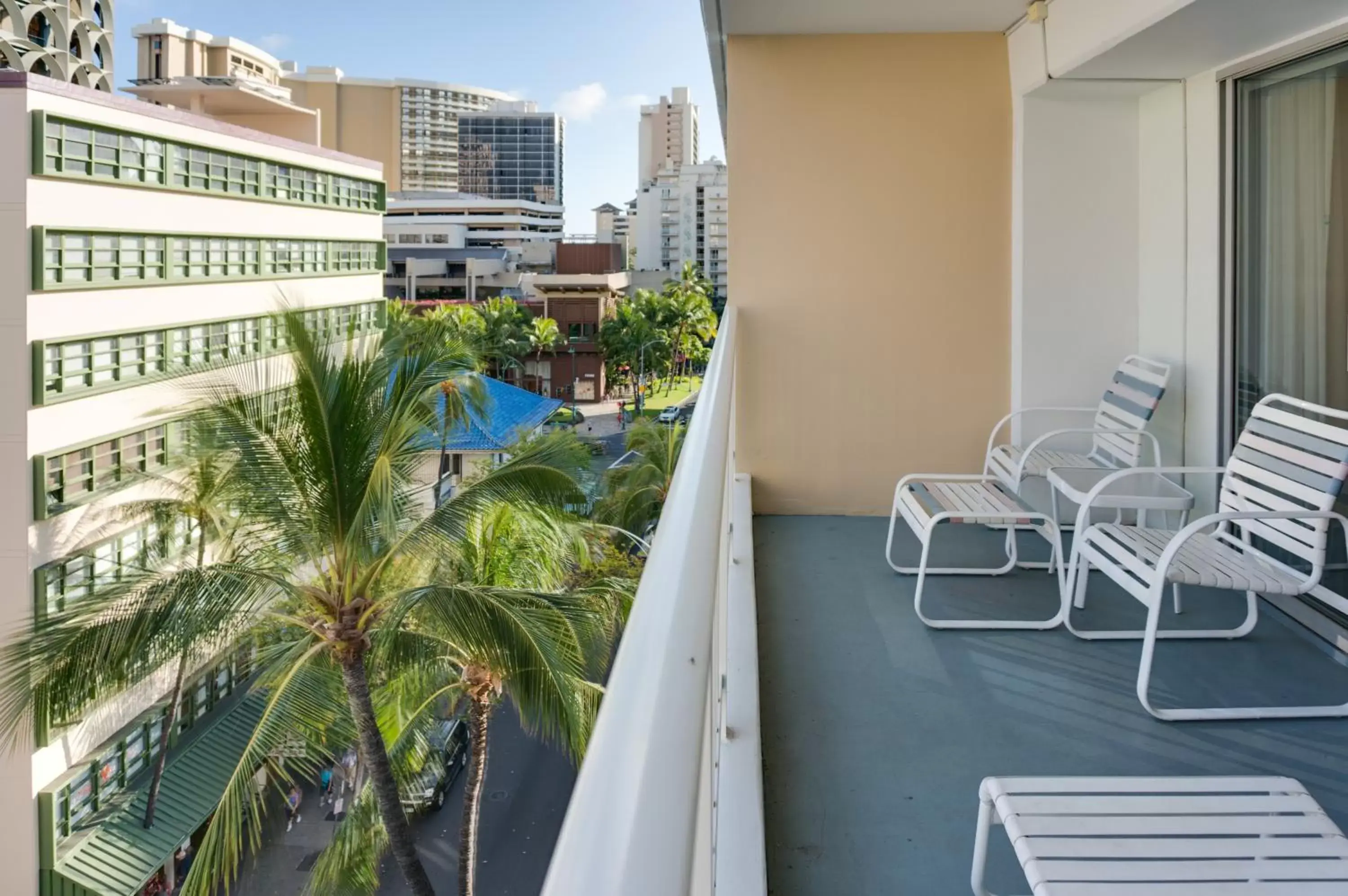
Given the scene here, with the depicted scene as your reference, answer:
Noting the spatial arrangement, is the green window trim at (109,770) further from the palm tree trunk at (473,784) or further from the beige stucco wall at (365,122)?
the beige stucco wall at (365,122)

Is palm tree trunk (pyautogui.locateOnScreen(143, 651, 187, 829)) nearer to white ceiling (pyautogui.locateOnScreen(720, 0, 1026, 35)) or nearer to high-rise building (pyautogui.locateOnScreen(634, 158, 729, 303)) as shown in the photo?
white ceiling (pyautogui.locateOnScreen(720, 0, 1026, 35))

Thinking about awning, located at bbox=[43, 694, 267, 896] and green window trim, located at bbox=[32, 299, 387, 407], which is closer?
green window trim, located at bbox=[32, 299, 387, 407]

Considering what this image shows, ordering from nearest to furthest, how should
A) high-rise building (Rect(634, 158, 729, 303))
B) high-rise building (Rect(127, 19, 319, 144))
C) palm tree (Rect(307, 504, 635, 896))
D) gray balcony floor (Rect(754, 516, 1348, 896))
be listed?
gray balcony floor (Rect(754, 516, 1348, 896))
palm tree (Rect(307, 504, 635, 896))
high-rise building (Rect(127, 19, 319, 144))
high-rise building (Rect(634, 158, 729, 303))

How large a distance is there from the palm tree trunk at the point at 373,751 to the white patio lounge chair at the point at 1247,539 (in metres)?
5.66

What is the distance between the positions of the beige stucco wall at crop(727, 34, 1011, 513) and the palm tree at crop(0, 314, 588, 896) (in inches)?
126

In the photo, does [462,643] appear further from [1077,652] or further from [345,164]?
[345,164]

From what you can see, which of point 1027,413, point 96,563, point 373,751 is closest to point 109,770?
point 96,563

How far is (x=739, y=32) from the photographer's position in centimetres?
440

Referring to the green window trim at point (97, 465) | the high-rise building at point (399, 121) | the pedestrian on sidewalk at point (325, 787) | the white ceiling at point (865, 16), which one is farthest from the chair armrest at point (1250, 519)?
the high-rise building at point (399, 121)

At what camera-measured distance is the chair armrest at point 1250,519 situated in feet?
7.42

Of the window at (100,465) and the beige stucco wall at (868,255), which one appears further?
the window at (100,465)

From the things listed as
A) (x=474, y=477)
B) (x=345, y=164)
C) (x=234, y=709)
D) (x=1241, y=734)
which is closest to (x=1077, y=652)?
(x=1241, y=734)

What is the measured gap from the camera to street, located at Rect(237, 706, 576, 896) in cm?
1401

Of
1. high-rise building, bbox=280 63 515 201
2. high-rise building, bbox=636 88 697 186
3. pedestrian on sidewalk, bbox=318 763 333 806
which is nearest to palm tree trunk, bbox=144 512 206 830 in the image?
pedestrian on sidewalk, bbox=318 763 333 806
